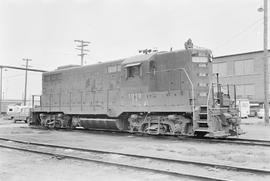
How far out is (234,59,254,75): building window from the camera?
5300 centimetres

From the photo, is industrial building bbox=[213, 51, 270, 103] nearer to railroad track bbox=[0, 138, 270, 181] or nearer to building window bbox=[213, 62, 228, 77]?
building window bbox=[213, 62, 228, 77]

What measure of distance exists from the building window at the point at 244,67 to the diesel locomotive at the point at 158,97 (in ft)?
137

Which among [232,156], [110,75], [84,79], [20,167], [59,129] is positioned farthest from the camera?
[59,129]

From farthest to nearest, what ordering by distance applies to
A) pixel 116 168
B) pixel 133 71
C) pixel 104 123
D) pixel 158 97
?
pixel 104 123 < pixel 133 71 < pixel 158 97 < pixel 116 168

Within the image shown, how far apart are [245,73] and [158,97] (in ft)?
146

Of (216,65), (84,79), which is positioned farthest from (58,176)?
(216,65)

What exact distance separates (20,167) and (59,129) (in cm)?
1140

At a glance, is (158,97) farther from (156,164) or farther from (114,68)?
(156,164)

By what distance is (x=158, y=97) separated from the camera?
12.9 metres

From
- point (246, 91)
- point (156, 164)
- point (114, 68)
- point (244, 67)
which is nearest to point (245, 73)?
point (244, 67)

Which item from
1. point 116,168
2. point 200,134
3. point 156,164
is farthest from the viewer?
point 200,134

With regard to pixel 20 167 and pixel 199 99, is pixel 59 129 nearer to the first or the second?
pixel 199 99

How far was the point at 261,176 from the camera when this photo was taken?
6.07 m

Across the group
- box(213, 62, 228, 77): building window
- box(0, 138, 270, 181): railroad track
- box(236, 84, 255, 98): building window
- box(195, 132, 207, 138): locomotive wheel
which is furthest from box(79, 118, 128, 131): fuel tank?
box(213, 62, 228, 77): building window
